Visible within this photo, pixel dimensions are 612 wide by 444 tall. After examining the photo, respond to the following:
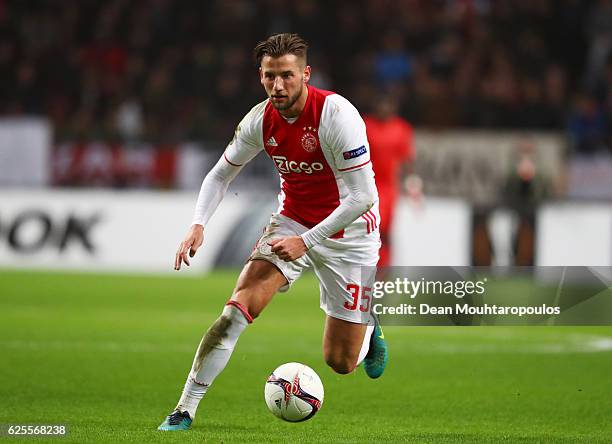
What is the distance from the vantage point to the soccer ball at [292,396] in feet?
19.6

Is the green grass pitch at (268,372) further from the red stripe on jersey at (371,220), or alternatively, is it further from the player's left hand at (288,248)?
the red stripe on jersey at (371,220)

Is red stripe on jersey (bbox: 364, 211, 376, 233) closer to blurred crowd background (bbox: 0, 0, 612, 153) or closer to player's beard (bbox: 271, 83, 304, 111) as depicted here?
player's beard (bbox: 271, 83, 304, 111)

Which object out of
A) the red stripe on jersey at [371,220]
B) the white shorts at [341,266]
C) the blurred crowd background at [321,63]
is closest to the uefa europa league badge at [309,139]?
the white shorts at [341,266]

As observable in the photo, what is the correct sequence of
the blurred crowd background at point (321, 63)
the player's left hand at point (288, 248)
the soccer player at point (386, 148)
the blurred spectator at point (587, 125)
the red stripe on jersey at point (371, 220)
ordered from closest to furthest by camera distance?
1. the player's left hand at point (288, 248)
2. the red stripe on jersey at point (371, 220)
3. the soccer player at point (386, 148)
4. the blurred spectator at point (587, 125)
5. the blurred crowd background at point (321, 63)

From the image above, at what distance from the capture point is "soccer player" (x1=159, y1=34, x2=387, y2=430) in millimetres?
5863

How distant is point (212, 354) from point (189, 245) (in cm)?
55

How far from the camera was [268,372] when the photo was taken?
26.9ft

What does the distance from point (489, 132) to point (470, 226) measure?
3776 mm

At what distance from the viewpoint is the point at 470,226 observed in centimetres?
1514

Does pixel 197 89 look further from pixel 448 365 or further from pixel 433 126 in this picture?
pixel 448 365

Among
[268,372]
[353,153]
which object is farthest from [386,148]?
[353,153]

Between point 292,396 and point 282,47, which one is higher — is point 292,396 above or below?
below

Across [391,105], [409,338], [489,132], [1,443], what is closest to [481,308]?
[1,443]

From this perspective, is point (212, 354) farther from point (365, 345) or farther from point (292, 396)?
point (365, 345)
